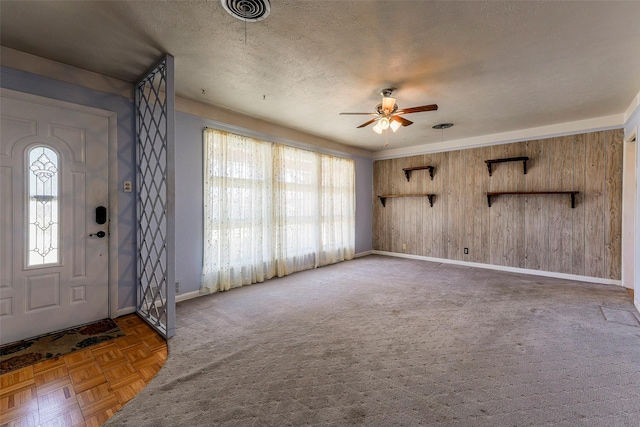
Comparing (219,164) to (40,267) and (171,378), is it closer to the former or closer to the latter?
(40,267)

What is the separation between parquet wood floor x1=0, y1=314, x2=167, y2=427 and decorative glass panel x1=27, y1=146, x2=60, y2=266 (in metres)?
1.01

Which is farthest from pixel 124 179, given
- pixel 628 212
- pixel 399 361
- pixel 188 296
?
pixel 628 212

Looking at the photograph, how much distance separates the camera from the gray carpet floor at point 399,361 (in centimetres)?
163

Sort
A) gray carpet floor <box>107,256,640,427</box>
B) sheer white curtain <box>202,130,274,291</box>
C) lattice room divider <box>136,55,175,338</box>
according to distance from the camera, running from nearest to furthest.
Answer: gray carpet floor <box>107,256,640,427</box> < lattice room divider <box>136,55,175,338</box> < sheer white curtain <box>202,130,274,291</box>

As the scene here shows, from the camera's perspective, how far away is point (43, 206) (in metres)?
2.60

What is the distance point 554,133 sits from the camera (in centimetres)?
462

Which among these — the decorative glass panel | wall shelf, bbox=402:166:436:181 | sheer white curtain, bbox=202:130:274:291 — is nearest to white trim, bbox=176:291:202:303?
sheer white curtain, bbox=202:130:274:291

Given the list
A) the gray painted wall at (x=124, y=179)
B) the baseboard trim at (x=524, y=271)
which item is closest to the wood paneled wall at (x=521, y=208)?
the baseboard trim at (x=524, y=271)

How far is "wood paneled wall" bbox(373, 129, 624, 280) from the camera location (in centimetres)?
430

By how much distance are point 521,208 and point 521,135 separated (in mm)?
1307

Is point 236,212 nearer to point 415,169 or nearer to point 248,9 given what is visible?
point 248,9

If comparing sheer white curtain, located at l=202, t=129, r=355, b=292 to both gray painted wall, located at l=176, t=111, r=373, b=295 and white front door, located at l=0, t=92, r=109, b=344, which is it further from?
white front door, located at l=0, t=92, r=109, b=344

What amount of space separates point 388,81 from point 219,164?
245cm

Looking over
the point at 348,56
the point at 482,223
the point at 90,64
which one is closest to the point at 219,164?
the point at 90,64
